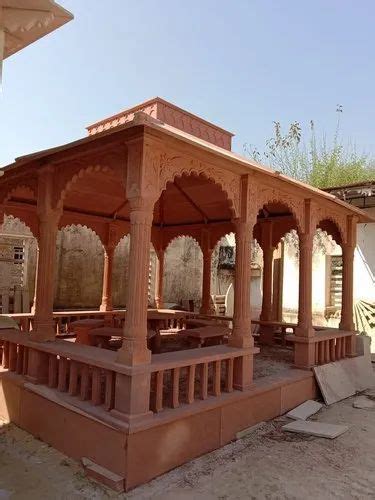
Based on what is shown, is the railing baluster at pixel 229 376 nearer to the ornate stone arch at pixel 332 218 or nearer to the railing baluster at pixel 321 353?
the railing baluster at pixel 321 353

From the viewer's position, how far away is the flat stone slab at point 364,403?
6625 mm

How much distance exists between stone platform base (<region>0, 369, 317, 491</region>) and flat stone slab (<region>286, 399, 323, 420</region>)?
17 centimetres

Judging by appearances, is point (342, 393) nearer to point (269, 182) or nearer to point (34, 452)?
point (269, 182)

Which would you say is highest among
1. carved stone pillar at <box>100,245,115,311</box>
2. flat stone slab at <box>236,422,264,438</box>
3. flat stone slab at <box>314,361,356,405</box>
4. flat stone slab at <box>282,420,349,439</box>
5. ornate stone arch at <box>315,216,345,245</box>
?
ornate stone arch at <box>315,216,345,245</box>

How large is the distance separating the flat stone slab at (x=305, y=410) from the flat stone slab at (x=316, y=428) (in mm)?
249

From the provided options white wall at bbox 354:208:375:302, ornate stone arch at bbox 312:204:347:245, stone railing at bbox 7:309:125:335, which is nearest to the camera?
ornate stone arch at bbox 312:204:347:245

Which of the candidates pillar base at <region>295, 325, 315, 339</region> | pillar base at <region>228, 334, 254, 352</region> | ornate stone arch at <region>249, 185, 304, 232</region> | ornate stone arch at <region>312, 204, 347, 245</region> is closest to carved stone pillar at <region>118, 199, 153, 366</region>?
pillar base at <region>228, 334, 254, 352</region>

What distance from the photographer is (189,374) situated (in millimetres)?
4785

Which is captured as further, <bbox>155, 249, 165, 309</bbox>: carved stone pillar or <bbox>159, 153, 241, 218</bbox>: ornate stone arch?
<bbox>155, 249, 165, 309</bbox>: carved stone pillar

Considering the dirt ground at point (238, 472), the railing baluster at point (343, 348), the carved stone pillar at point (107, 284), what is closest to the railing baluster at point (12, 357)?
the dirt ground at point (238, 472)

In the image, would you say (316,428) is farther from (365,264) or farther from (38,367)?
(365,264)

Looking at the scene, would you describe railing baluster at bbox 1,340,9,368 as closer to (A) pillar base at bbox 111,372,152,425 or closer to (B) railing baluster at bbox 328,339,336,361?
(A) pillar base at bbox 111,372,152,425

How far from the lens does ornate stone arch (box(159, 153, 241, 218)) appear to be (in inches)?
180

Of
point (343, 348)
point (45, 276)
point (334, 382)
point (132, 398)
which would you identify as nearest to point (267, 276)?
point (343, 348)
